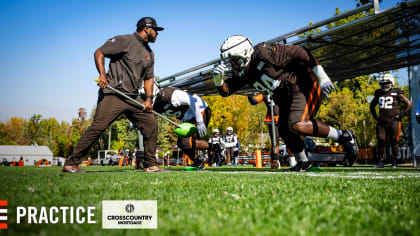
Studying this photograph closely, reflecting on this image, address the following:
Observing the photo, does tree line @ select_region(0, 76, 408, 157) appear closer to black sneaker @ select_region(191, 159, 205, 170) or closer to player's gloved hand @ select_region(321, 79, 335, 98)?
black sneaker @ select_region(191, 159, 205, 170)

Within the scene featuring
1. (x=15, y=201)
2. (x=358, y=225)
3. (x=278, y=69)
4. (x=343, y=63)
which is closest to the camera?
(x=358, y=225)

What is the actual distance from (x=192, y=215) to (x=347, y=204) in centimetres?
95

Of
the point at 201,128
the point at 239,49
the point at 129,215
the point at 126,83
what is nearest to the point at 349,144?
the point at 239,49

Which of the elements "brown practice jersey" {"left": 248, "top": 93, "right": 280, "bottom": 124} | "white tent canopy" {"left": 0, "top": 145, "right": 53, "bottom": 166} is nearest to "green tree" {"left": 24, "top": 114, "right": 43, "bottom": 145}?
"white tent canopy" {"left": 0, "top": 145, "right": 53, "bottom": 166}

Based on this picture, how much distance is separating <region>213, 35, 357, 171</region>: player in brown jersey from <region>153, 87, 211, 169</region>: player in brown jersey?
168 cm

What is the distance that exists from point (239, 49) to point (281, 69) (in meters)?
0.75

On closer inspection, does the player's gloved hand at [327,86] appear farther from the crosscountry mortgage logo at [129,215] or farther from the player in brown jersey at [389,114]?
the player in brown jersey at [389,114]

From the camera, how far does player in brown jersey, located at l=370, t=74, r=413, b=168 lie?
8.13 m

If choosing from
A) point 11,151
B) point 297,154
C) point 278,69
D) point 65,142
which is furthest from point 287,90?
point 65,142

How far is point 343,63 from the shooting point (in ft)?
28.6

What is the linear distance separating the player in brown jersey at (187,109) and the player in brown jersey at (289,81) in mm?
1679

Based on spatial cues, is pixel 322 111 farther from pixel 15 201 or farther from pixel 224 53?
pixel 15 201

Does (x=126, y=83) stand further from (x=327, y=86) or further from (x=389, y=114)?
(x=389, y=114)

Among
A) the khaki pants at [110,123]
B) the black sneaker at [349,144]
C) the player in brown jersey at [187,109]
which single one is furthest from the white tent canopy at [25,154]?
the black sneaker at [349,144]
